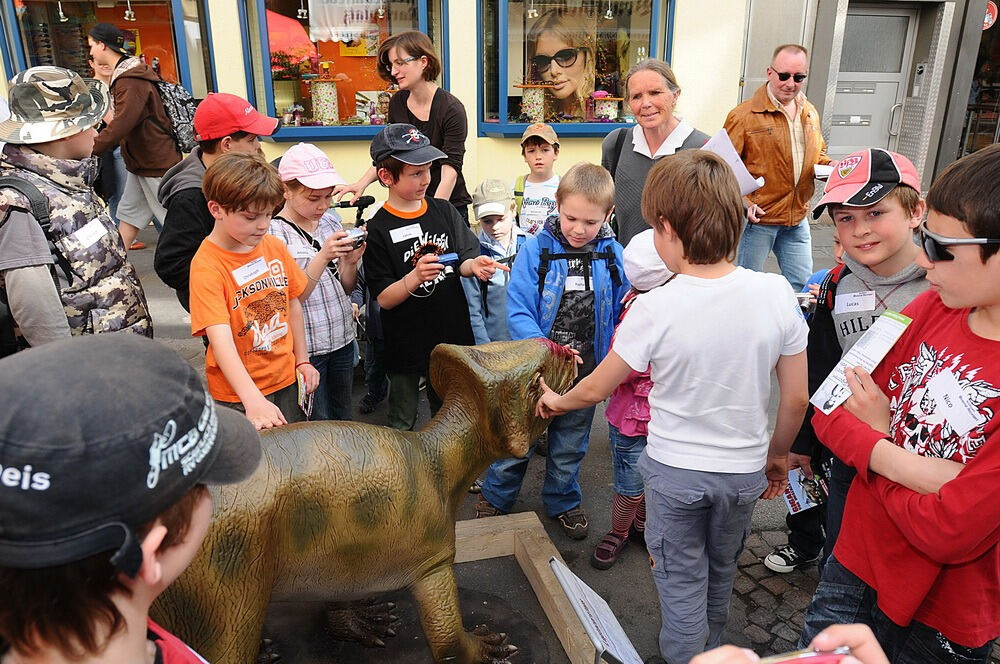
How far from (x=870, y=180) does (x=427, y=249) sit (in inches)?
72.0

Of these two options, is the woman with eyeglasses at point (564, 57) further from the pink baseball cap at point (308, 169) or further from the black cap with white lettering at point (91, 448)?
the black cap with white lettering at point (91, 448)

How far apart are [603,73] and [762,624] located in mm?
7382

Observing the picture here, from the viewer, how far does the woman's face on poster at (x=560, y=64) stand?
8.40 m

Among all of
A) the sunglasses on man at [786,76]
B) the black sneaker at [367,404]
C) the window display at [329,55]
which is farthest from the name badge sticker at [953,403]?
the window display at [329,55]

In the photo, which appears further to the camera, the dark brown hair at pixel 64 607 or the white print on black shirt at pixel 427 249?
the white print on black shirt at pixel 427 249

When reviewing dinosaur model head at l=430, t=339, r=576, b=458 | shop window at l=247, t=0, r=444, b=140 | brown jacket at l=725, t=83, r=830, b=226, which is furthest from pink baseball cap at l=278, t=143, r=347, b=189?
shop window at l=247, t=0, r=444, b=140

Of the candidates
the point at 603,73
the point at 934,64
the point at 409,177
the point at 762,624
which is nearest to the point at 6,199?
the point at 409,177

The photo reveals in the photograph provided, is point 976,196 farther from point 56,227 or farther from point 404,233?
point 56,227

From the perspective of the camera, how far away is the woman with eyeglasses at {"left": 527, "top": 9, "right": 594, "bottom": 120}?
8.33 meters

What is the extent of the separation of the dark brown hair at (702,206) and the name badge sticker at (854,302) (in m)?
0.61

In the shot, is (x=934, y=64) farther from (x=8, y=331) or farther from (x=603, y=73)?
(x=8, y=331)

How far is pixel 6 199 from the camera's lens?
2369mm

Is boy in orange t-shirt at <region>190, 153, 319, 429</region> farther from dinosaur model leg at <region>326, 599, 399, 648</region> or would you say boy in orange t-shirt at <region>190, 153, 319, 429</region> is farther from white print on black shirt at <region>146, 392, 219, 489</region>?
white print on black shirt at <region>146, 392, 219, 489</region>

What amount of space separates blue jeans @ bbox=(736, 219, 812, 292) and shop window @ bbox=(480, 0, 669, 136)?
3.64 meters
